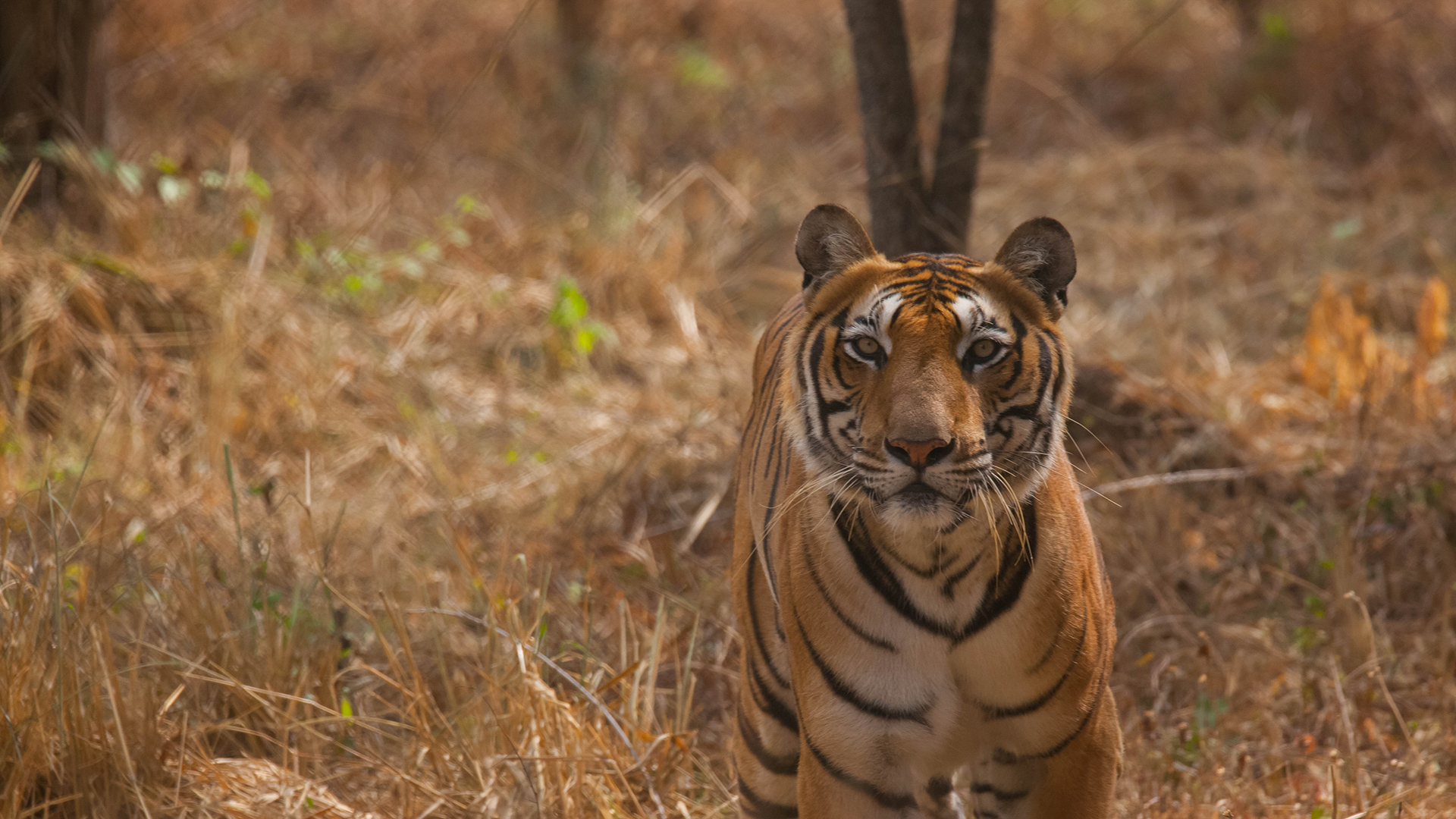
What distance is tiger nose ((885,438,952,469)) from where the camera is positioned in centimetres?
203

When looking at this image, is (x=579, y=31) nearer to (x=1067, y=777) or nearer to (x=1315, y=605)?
(x=1315, y=605)

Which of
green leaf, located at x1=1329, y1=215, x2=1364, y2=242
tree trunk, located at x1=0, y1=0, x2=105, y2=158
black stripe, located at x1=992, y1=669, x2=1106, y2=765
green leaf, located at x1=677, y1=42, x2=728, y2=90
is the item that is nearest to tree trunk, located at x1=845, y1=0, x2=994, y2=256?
black stripe, located at x1=992, y1=669, x2=1106, y2=765

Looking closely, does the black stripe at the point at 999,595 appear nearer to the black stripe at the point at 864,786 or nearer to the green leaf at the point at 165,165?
the black stripe at the point at 864,786

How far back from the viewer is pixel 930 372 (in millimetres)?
2111

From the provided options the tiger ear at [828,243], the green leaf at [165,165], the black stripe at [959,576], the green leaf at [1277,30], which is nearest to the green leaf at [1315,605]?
the black stripe at [959,576]

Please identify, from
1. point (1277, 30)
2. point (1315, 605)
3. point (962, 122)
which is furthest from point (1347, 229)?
point (1315, 605)

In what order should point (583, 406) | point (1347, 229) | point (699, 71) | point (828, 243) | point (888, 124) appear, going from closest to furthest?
point (828, 243)
point (888, 124)
point (583, 406)
point (1347, 229)
point (699, 71)

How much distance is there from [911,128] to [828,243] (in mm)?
1835

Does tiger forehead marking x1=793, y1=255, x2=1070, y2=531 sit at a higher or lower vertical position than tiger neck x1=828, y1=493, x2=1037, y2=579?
higher

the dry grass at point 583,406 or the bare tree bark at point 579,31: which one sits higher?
the bare tree bark at point 579,31

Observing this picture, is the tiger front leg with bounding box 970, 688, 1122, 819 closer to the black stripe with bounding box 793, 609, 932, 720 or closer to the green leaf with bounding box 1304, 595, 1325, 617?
the black stripe with bounding box 793, 609, 932, 720

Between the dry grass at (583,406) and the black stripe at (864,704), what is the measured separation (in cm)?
59

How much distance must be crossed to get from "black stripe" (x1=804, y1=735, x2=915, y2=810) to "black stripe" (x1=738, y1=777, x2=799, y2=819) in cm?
40

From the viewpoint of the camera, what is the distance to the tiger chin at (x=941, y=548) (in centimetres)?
214
